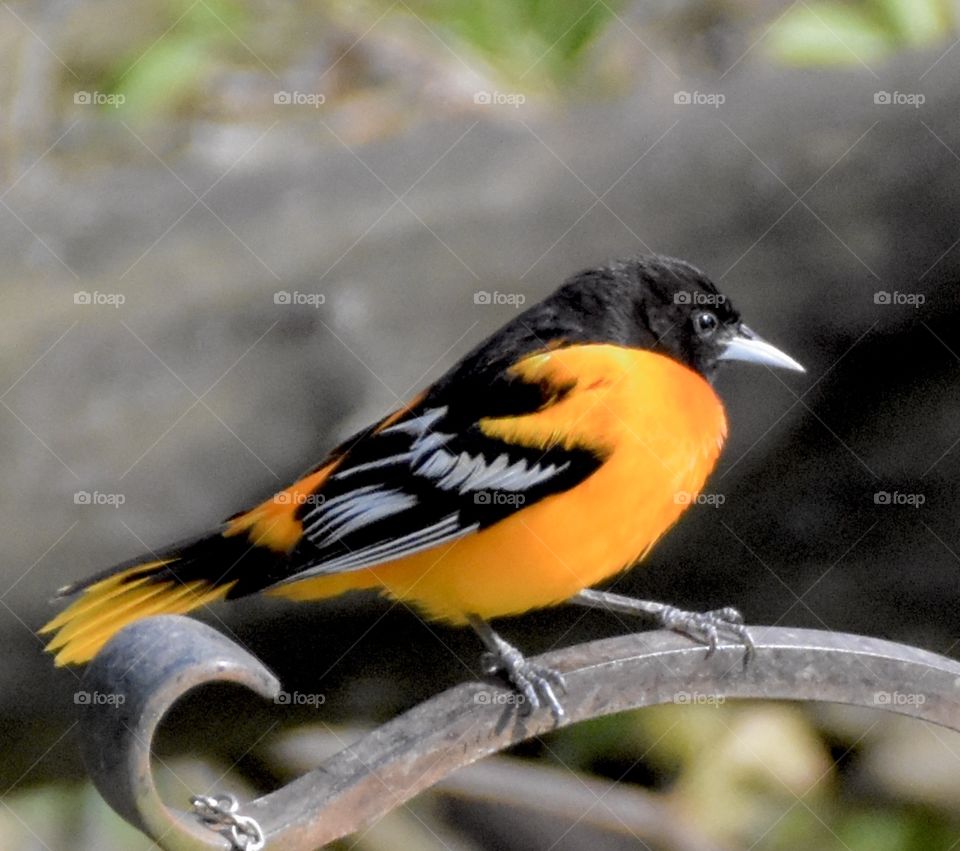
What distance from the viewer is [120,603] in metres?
2.68

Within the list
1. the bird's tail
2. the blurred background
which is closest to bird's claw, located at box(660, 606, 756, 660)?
the bird's tail

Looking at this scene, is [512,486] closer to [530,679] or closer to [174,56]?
[530,679]

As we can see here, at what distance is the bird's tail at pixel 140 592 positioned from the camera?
2.68 m

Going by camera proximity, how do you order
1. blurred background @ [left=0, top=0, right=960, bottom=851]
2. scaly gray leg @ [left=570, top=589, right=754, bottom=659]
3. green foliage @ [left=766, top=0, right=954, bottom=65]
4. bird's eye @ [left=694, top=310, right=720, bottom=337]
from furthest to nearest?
green foliage @ [left=766, top=0, right=954, bottom=65] < blurred background @ [left=0, top=0, right=960, bottom=851] < bird's eye @ [left=694, top=310, right=720, bottom=337] < scaly gray leg @ [left=570, top=589, right=754, bottom=659]

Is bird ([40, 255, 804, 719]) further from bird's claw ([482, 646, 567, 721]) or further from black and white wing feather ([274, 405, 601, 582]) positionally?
bird's claw ([482, 646, 567, 721])

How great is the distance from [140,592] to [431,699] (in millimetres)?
813

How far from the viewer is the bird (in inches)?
103

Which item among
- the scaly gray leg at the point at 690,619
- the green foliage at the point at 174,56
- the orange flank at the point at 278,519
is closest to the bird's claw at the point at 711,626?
the scaly gray leg at the point at 690,619

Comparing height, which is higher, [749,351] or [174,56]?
[174,56]

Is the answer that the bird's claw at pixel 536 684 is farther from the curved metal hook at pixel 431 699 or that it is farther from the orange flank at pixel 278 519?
the orange flank at pixel 278 519

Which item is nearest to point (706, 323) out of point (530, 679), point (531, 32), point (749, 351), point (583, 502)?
point (749, 351)

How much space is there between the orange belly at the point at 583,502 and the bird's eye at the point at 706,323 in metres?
0.10

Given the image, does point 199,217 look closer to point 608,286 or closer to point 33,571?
point 33,571

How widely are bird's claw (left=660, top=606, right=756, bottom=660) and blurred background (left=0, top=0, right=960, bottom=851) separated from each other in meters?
0.95
